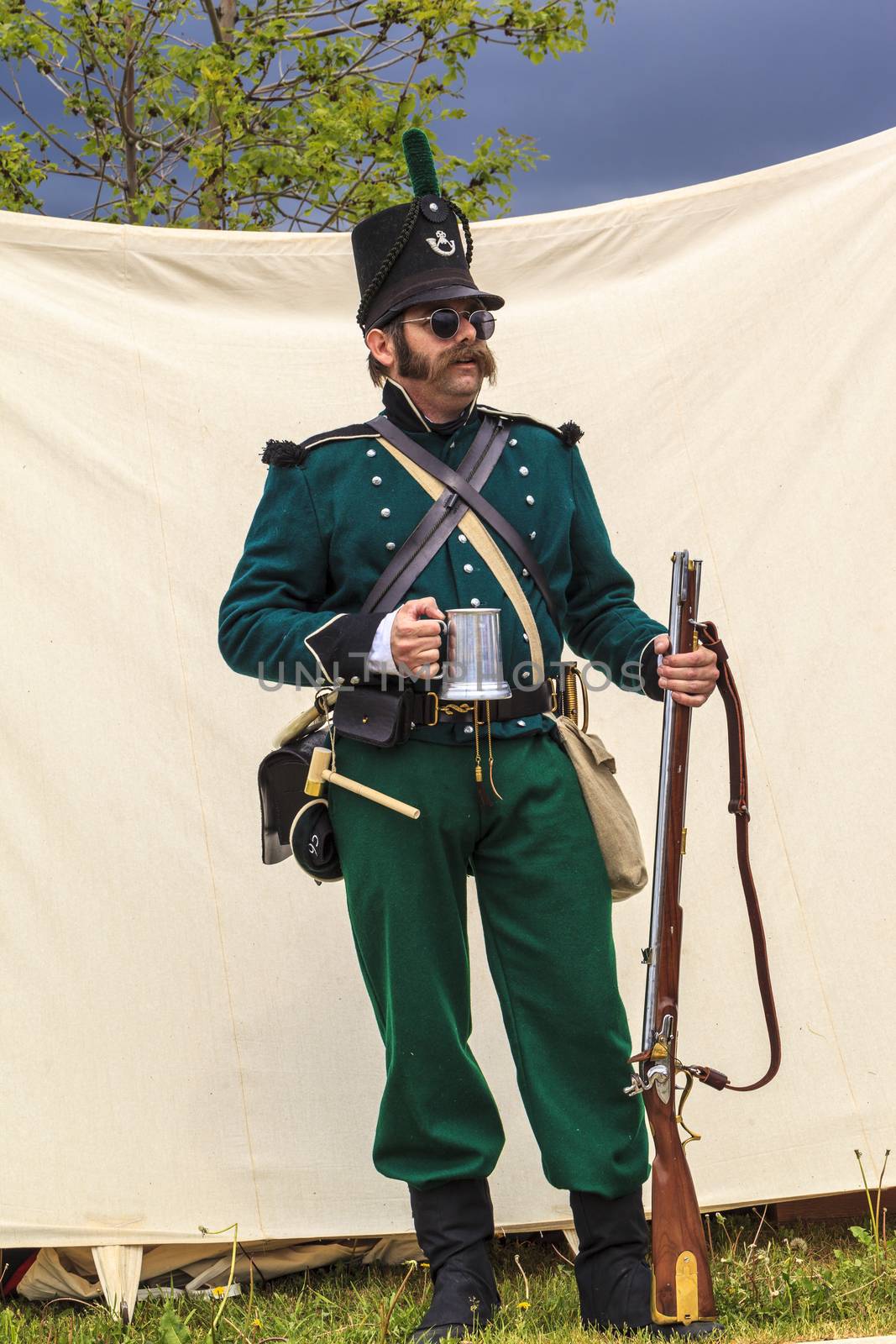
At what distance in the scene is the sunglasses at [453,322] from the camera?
8.65 feet

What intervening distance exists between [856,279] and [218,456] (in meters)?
1.65

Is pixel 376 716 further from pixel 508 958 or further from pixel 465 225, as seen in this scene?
pixel 465 225

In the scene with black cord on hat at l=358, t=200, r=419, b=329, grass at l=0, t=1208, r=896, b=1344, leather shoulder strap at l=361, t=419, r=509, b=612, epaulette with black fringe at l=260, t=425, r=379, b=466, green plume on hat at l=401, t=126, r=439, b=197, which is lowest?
grass at l=0, t=1208, r=896, b=1344

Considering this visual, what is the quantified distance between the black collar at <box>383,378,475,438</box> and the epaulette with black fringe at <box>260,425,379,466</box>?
0.06 m

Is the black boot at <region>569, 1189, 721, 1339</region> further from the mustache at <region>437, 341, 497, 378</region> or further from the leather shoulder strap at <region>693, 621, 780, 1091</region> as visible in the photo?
the mustache at <region>437, 341, 497, 378</region>

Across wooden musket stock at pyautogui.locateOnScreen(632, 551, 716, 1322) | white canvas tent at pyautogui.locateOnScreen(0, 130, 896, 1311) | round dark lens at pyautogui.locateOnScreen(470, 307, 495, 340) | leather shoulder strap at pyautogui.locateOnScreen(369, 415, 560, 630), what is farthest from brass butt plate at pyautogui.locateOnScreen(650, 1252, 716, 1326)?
round dark lens at pyautogui.locateOnScreen(470, 307, 495, 340)

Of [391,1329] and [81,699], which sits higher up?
[81,699]

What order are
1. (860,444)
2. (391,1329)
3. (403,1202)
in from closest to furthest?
(391,1329) < (403,1202) < (860,444)

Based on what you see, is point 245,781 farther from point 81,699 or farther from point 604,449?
point 604,449

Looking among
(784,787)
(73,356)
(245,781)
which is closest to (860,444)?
(784,787)

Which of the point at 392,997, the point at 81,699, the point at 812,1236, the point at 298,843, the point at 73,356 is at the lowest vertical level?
the point at 812,1236

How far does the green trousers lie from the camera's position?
2604 millimetres

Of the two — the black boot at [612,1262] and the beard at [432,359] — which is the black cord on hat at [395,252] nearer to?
the beard at [432,359]

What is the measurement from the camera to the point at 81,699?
3.60 metres
